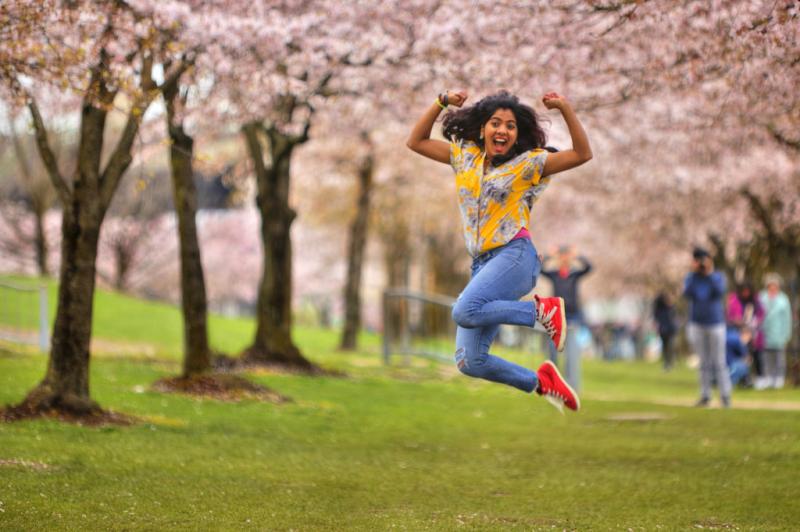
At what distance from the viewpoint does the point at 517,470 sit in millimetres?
9203

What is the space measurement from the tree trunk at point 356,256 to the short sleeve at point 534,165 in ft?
Answer: 72.9

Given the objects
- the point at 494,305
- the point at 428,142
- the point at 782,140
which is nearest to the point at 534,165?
the point at 428,142

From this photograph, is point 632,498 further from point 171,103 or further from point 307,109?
point 307,109

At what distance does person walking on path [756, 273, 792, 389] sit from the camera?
21.5m

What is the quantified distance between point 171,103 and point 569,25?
177 inches

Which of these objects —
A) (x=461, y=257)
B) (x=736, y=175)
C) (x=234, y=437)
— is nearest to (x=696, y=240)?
(x=736, y=175)

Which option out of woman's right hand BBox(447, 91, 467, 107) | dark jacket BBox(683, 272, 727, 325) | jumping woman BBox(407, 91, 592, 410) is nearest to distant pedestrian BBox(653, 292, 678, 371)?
dark jacket BBox(683, 272, 727, 325)

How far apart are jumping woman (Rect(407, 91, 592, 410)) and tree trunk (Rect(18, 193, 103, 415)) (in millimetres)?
4146

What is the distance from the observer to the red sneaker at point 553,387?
24.4 feet

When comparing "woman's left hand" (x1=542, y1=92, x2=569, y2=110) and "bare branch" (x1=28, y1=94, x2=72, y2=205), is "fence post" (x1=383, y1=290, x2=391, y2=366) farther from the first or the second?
"woman's left hand" (x1=542, y1=92, x2=569, y2=110)

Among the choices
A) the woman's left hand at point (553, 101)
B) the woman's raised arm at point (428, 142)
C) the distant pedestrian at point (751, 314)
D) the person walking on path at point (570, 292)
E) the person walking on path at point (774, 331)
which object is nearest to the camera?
the woman's left hand at point (553, 101)

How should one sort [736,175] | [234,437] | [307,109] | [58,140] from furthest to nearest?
[58,140]
[736,175]
[307,109]
[234,437]

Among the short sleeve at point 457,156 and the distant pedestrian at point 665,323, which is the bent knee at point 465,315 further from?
the distant pedestrian at point 665,323

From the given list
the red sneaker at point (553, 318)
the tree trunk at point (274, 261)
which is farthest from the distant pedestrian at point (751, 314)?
the red sneaker at point (553, 318)
